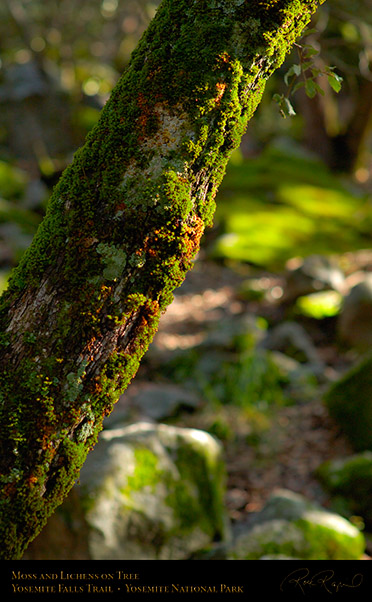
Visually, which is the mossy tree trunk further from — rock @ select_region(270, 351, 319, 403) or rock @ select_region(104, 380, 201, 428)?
rock @ select_region(270, 351, 319, 403)

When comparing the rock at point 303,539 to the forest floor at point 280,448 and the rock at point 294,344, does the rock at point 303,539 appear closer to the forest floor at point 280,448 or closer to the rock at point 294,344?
the forest floor at point 280,448

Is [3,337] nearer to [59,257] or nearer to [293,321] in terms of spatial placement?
[59,257]

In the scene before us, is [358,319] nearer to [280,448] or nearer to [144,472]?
[280,448]

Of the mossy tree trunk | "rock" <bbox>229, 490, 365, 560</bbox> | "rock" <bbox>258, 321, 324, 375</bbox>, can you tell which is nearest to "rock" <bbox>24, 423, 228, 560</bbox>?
"rock" <bbox>229, 490, 365, 560</bbox>
